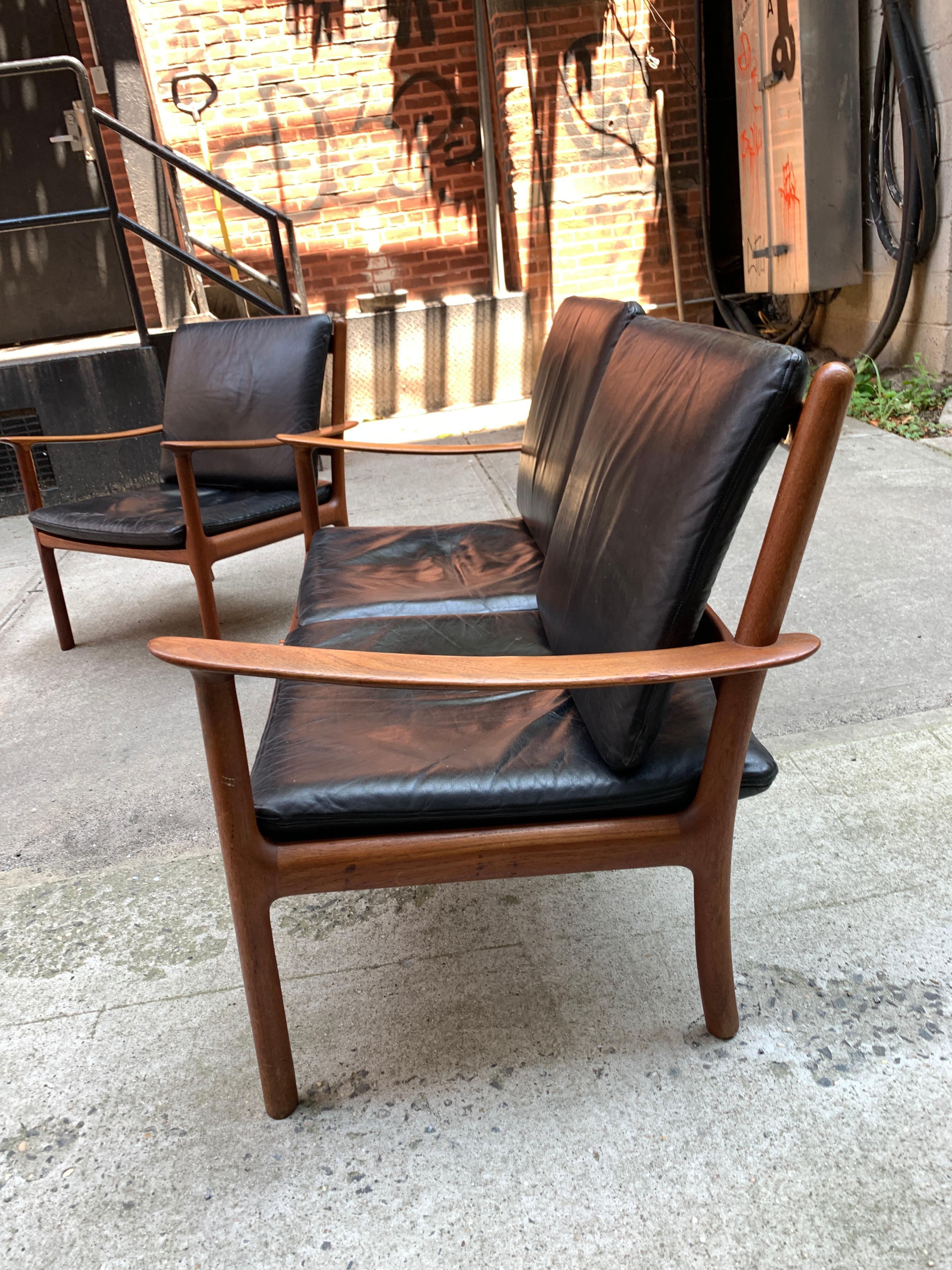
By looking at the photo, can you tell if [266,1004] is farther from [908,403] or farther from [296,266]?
[296,266]

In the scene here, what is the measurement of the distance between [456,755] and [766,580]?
1.44ft

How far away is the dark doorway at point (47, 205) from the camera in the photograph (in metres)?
5.20

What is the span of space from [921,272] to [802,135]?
2.62ft

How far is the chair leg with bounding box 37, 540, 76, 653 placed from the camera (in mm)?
2781

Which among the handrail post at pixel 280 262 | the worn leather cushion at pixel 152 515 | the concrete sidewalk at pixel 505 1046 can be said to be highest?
the handrail post at pixel 280 262

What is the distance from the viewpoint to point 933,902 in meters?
1.48

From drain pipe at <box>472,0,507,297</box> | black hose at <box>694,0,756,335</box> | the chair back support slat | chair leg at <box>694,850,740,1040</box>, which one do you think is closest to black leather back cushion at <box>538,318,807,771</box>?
the chair back support slat

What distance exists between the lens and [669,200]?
208 inches

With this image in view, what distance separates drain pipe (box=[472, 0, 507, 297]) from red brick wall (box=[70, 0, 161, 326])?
1.98m

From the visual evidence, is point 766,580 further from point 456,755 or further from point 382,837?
point 382,837

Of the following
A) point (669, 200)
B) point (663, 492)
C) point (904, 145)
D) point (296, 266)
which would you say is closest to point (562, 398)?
point (663, 492)

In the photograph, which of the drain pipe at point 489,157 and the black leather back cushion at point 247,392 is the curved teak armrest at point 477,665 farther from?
the drain pipe at point 489,157

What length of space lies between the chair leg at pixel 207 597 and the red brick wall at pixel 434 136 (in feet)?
11.9

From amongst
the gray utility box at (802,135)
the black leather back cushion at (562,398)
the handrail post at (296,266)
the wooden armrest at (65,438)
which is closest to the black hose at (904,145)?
the gray utility box at (802,135)
